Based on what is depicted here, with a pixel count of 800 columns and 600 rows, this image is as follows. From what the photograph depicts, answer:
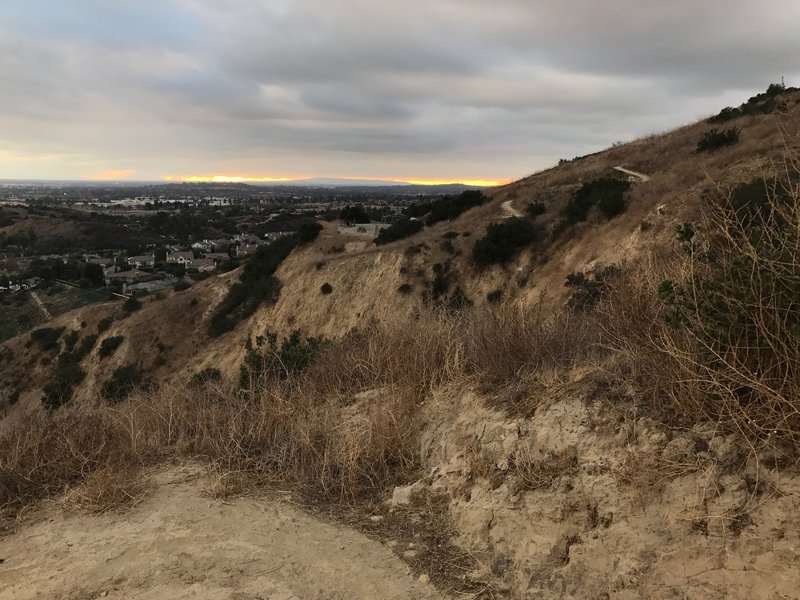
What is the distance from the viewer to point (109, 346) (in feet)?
104

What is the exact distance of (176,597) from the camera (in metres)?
2.80

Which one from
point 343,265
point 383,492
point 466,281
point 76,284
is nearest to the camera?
point 383,492

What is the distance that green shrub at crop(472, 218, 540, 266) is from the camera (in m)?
22.9

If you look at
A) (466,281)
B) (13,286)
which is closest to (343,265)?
(466,281)

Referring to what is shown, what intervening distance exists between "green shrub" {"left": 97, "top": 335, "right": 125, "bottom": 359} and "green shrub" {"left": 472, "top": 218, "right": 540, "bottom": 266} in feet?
73.9

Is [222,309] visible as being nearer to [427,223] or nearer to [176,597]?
[427,223]

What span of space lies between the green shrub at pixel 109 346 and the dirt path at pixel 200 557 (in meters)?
31.5

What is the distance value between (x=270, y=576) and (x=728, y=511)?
2418 millimetres

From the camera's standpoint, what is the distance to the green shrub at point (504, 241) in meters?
22.9

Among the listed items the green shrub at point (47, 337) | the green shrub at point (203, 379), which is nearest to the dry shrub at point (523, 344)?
the green shrub at point (203, 379)

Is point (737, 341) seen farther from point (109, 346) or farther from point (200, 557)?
point (109, 346)

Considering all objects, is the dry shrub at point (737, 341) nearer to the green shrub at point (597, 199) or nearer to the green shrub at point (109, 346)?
the green shrub at point (597, 199)

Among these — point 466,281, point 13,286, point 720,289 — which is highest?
point 720,289

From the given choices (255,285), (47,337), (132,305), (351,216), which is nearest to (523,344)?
(255,285)
